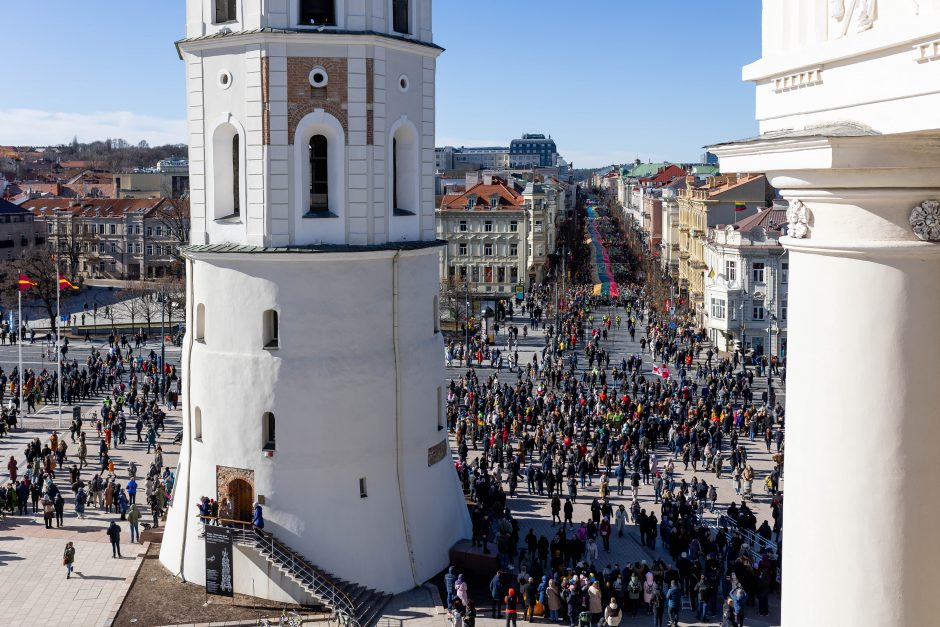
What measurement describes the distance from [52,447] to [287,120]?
21909mm

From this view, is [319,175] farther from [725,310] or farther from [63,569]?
[725,310]

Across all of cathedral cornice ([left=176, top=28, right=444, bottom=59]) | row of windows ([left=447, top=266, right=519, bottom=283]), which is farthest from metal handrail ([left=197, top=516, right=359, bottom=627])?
row of windows ([left=447, top=266, right=519, bottom=283])

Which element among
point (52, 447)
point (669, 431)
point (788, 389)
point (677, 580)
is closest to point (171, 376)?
point (52, 447)

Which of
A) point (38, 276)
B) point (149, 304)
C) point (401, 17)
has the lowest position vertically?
point (149, 304)

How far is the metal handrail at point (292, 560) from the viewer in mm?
26016

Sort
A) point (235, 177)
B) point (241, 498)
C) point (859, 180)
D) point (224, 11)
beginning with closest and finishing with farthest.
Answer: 1. point (859, 180)
2. point (224, 11)
3. point (241, 498)
4. point (235, 177)

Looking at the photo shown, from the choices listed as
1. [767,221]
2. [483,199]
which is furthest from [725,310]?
[483,199]

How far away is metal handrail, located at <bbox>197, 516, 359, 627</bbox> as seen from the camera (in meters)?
26.0

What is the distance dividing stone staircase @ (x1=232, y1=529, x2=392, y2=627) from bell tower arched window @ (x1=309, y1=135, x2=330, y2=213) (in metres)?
8.77

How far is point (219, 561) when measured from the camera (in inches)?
1056

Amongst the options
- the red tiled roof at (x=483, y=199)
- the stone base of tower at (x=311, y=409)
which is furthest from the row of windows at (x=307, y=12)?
the red tiled roof at (x=483, y=199)

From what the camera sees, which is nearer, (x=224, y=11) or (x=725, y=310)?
(x=224, y=11)

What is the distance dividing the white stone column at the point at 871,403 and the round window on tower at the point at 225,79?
866 inches

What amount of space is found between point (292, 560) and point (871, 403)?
21.6 meters
